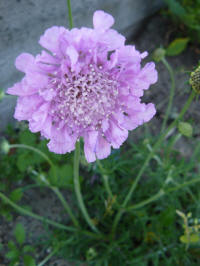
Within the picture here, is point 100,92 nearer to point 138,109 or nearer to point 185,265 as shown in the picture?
point 138,109

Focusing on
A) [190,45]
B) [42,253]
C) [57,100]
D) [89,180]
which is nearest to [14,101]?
[89,180]

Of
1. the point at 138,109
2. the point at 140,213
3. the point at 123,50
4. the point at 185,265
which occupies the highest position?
the point at 123,50

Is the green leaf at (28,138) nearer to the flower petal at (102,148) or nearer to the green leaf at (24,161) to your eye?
the green leaf at (24,161)

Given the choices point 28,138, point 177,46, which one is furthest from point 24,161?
point 177,46

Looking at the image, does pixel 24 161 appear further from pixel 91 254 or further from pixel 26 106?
pixel 26 106

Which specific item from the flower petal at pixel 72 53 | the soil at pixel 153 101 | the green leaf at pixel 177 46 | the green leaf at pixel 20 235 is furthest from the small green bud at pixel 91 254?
the green leaf at pixel 177 46

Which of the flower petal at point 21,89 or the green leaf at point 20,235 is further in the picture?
the green leaf at point 20,235
